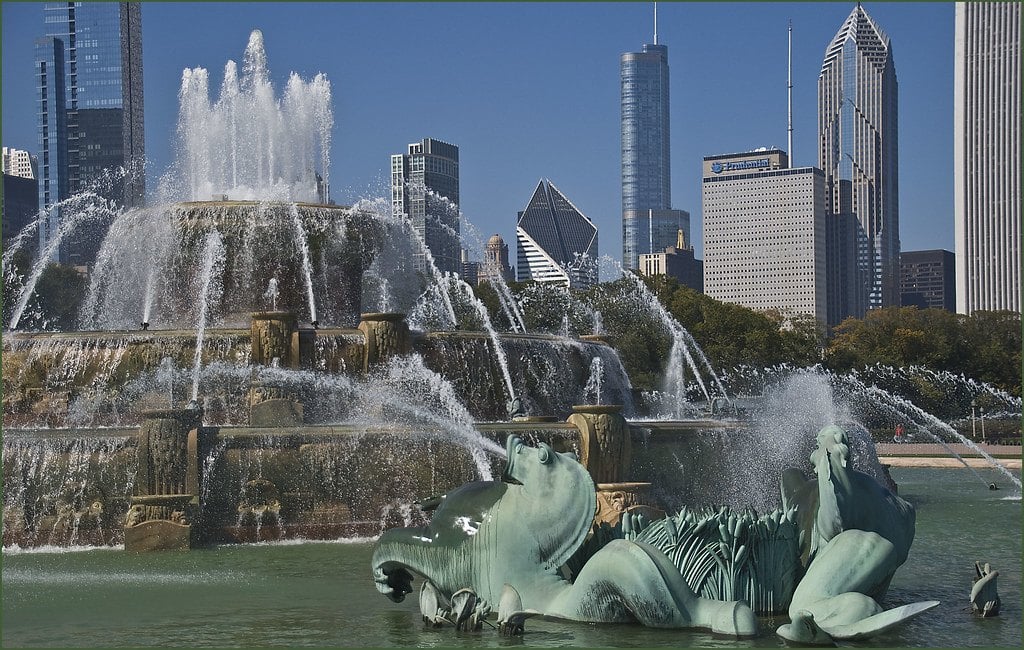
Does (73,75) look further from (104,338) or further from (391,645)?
(391,645)

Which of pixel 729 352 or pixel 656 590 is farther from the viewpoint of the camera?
pixel 729 352

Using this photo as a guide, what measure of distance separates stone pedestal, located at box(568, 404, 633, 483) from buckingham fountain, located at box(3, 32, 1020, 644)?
0.10 feet

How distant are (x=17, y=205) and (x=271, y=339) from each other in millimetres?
119816

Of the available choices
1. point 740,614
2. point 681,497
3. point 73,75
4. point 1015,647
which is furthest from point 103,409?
point 73,75

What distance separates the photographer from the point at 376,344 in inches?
796

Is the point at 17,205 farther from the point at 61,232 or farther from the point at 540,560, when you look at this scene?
the point at 540,560

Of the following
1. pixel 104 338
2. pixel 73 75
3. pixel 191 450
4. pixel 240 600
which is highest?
pixel 73 75

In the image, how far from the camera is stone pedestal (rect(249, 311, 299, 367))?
1969cm

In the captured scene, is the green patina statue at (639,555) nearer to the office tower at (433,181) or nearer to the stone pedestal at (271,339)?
the stone pedestal at (271,339)

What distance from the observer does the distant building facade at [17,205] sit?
395 ft

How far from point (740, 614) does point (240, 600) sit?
4579 millimetres

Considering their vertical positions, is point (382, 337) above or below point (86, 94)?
below

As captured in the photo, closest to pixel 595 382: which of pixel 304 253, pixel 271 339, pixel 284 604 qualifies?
pixel 304 253

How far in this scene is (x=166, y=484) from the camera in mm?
15930
